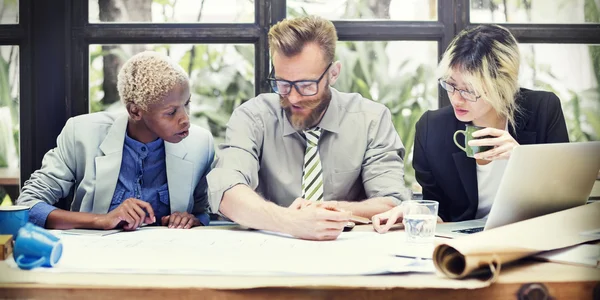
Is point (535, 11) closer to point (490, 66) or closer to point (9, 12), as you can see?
point (490, 66)

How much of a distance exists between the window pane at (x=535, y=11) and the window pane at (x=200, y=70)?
1010 mm

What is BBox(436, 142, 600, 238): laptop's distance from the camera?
1351mm

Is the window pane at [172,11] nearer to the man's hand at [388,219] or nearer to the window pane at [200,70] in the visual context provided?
the window pane at [200,70]

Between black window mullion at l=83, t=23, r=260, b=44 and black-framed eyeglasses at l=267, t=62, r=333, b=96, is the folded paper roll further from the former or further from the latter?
black window mullion at l=83, t=23, r=260, b=44

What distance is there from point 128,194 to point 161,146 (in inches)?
7.9

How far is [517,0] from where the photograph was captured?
287 cm

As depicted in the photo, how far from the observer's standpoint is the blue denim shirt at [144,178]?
2.20 metres

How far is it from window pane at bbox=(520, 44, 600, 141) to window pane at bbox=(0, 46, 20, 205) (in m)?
2.18

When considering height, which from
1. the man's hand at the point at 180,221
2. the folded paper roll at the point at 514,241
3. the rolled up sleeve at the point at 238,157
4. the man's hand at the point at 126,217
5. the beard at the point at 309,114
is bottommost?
the man's hand at the point at 180,221

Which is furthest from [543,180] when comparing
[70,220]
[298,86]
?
[70,220]

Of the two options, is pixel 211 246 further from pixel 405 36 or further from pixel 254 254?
pixel 405 36

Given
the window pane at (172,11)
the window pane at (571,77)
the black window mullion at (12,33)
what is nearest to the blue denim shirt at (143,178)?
the window pane at (172,11)

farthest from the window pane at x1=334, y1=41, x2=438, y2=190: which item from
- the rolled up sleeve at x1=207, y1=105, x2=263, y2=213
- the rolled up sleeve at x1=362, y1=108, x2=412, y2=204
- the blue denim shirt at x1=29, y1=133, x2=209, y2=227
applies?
the blue denim shirt at x1=29, y1=133, x2=209, y2=227

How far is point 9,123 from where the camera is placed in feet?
9.39
